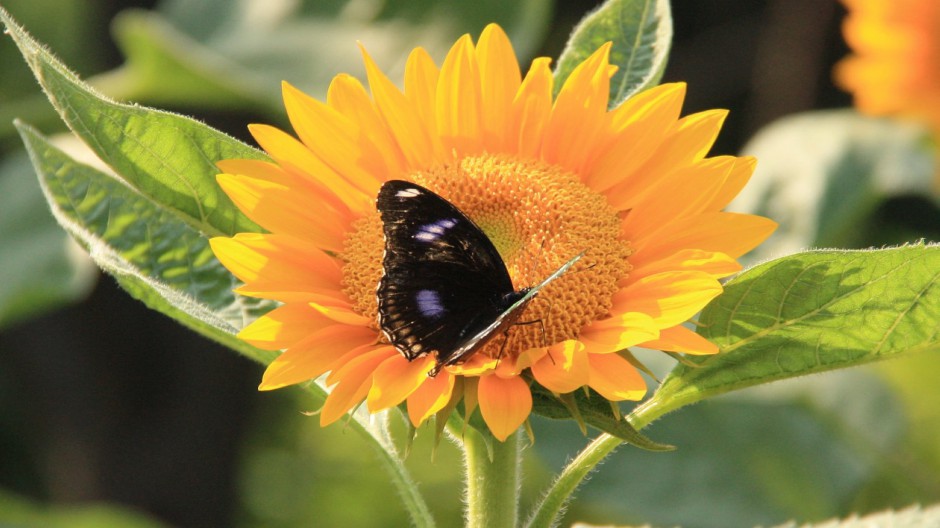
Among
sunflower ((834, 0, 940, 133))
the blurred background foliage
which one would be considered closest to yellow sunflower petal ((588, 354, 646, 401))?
the blurred background foliage

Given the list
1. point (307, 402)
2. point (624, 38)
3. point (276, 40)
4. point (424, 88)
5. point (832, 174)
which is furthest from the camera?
point (307, 402)

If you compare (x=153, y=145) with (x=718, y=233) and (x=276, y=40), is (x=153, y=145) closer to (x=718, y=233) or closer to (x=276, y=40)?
(x=718, y=233)

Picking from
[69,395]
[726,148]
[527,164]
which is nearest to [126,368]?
[69,395]

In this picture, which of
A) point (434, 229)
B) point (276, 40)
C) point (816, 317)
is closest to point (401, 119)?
point (434, 229)

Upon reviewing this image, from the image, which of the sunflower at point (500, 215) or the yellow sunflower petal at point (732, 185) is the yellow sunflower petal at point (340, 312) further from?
the yellow sunflower petal at point (732, 185)

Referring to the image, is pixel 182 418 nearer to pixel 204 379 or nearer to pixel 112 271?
pixel 204 379
